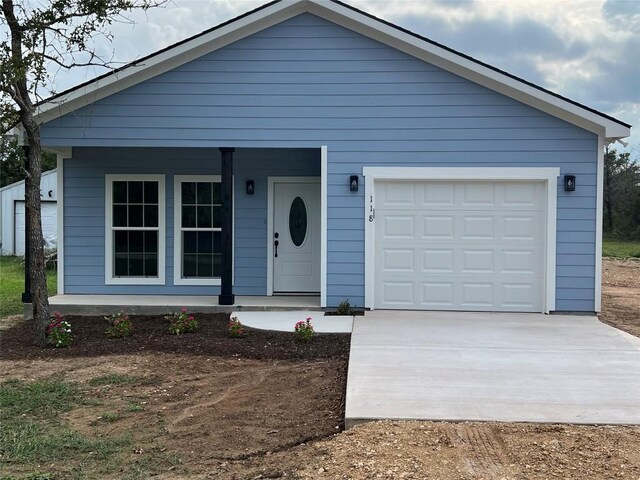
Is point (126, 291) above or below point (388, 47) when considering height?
below

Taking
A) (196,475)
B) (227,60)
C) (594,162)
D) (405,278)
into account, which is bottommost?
(196,475)

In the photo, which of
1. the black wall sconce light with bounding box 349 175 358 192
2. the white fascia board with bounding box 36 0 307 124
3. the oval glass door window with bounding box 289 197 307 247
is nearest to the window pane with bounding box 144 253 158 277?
the oval glass door window with bounding box 289 197 307 247

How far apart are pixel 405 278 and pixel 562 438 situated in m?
5.60

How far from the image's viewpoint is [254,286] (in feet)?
36.6

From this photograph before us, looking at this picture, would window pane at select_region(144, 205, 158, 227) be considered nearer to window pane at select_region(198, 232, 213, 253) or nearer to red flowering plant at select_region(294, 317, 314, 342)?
window pane at select_region(198, 232, 213, 253)

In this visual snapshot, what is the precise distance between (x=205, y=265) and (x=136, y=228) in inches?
54.3

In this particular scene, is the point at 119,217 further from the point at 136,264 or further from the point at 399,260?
the point at 399,260

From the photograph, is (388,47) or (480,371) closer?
(480,371)

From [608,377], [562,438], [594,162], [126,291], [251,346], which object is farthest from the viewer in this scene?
[126,291]

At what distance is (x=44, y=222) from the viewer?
22.5 m

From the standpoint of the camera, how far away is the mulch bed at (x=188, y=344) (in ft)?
24.5

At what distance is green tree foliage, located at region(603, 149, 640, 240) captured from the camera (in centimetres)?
3656

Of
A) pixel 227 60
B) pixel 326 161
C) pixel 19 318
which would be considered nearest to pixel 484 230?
pixel 326 161

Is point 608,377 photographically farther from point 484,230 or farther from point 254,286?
point 254,286
